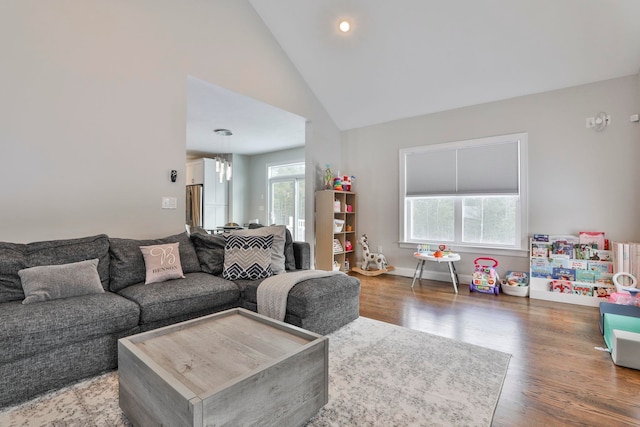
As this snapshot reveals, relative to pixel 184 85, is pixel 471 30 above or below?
above

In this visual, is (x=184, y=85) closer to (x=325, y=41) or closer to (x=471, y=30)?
(x=325, y=41)

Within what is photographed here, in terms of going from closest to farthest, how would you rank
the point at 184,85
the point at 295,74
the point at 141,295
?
1. the point at 141,295
2. the point at 184,85
3. the point at 295,74

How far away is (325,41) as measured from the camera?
4164 mm

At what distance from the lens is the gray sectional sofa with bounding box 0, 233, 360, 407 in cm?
166

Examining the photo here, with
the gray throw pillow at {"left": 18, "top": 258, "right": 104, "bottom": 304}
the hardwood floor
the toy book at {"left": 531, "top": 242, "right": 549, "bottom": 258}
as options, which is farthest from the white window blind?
the gray throw pillow at {"left": 18, "top": 258, "right": 104, "bottom": 304}

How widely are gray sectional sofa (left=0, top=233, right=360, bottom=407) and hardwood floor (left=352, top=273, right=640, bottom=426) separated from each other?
0.93 metres

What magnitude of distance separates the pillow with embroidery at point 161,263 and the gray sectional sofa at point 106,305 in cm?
7

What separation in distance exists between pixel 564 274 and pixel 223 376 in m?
3.96

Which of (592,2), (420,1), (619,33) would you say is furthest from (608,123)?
(420,1)

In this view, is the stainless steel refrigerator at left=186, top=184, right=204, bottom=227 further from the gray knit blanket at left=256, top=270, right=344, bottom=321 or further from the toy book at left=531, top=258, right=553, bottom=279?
the toy book at left=531, top=258, right=553, bottom=279

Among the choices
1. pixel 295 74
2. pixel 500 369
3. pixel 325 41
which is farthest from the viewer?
pixel 295 74

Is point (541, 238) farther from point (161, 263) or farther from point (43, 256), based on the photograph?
point (43, 256)

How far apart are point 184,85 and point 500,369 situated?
3.79m

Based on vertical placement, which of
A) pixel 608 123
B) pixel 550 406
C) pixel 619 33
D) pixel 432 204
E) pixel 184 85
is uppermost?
pixel 619 33
